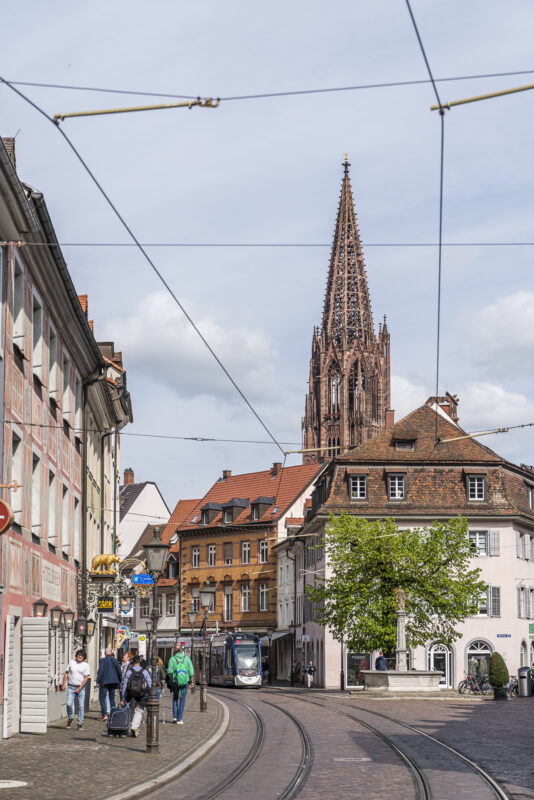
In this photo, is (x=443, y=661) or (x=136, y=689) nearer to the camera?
(x=136, y=689)

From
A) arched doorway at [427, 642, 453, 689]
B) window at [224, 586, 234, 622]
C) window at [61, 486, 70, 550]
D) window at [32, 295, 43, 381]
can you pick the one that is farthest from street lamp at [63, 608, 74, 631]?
window at [224, 586, 234, 622]

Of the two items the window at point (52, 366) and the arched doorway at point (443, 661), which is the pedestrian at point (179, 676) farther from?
the arched doorway at point (443, 661)

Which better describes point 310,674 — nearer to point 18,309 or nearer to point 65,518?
point 65,518

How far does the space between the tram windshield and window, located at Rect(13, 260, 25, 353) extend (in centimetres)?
4274

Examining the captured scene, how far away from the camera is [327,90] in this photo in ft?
52.4

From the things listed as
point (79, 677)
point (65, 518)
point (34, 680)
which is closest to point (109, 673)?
point (79, 677)

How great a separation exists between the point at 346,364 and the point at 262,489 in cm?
6867

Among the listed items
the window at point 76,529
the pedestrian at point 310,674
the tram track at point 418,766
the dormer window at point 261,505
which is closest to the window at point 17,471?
the tram track at point 418,766

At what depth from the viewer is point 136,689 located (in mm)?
23188

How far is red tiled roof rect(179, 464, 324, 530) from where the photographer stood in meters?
88.0

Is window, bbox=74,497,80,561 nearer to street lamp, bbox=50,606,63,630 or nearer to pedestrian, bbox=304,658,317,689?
street lamp, bbox=50,606,63,630

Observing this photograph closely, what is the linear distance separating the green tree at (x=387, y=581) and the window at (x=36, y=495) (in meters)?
25.1

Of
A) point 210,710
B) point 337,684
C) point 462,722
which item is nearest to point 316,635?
point 337,684

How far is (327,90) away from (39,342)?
523 inches
